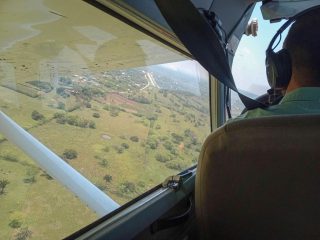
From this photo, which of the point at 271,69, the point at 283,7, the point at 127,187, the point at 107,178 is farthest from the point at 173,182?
the point at 283,7

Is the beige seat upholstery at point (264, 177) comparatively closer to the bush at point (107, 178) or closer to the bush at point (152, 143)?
the bush at point (107, 178)

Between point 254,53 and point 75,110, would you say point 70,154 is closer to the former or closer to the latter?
point 75,110

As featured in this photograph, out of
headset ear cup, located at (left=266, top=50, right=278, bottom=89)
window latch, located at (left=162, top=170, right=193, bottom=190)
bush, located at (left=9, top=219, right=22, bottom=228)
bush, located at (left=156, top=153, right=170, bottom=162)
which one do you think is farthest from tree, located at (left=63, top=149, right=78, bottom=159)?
headset ear cup, located at (left=266, top=50, right=278, bottom=89)

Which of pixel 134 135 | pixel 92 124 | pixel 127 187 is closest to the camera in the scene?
pixel 92 124

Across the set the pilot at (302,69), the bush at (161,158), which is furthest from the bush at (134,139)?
the pilot at (302,69)

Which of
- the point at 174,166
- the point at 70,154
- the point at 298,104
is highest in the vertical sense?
the point at 298,104

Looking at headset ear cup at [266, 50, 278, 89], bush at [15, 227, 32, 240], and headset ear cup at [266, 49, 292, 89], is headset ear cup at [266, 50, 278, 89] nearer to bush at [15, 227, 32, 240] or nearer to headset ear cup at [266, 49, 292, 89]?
headset ear cup at [266, 49, 292, 89]

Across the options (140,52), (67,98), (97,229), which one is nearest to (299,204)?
(97,229)

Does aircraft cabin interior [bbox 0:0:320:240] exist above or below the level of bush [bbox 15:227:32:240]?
above
